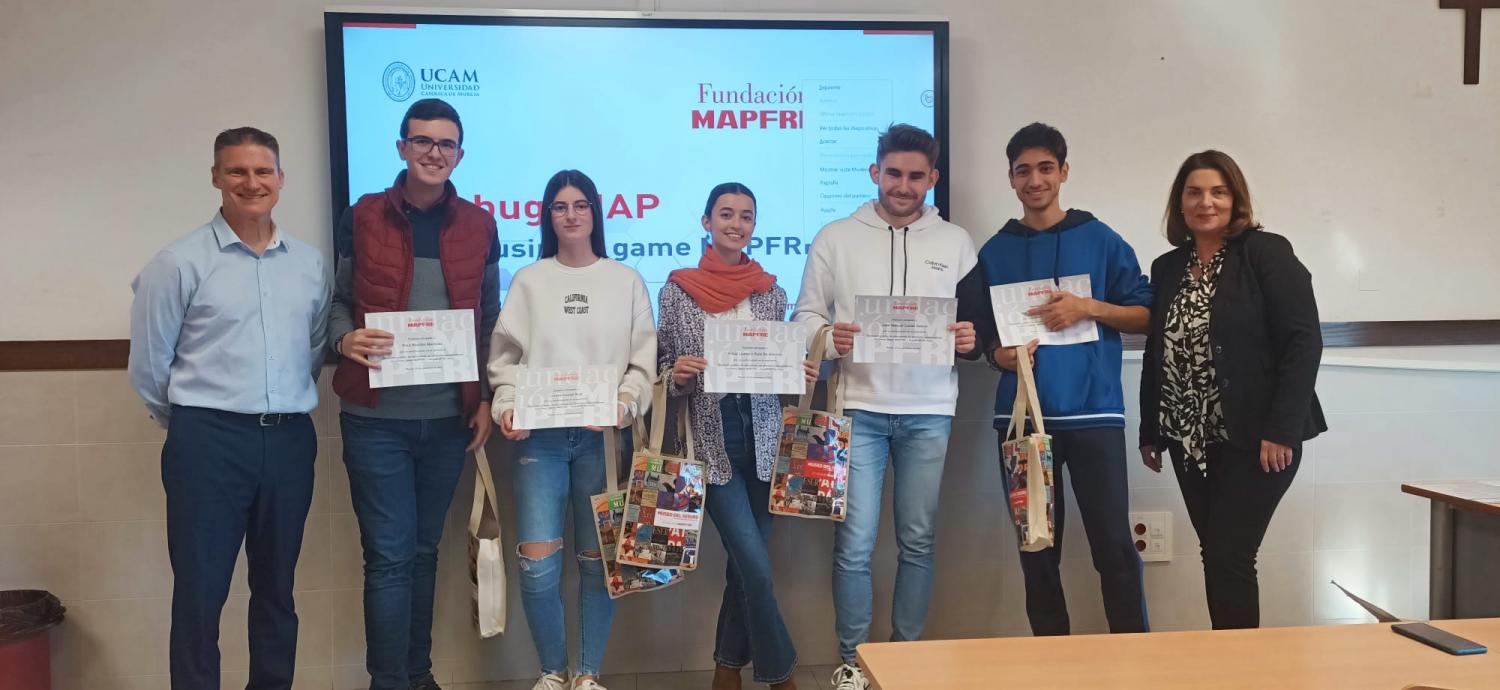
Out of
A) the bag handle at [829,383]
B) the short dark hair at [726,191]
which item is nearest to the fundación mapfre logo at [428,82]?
the short dark hair at [726,191]

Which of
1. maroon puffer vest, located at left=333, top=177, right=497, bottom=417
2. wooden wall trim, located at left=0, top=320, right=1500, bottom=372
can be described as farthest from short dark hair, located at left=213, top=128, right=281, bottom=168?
wooden wall trim, located at left=0, top=320, right=1500, bottom=372

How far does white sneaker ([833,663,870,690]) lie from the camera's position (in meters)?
2.72

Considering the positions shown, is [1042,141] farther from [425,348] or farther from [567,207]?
[425,348]

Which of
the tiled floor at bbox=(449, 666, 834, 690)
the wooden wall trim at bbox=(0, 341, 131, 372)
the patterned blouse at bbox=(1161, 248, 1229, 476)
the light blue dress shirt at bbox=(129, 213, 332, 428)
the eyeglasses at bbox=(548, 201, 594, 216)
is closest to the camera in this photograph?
the light blue dress shirt at bbox=(129, 213, 332, 428)

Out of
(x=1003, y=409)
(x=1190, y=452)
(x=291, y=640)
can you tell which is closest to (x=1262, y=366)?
(x=1190, y=452)

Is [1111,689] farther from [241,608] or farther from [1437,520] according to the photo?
[241,608]

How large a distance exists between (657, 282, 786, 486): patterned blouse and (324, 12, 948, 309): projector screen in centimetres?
42

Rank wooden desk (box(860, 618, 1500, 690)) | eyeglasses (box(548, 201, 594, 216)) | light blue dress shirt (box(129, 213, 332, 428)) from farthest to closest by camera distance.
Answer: eyeglasses (box(548, 201, 594, 216))
light blue dress shirt (box(129, 213, 332, 428))
wooden desk (box(860, 618, 1500, 690))

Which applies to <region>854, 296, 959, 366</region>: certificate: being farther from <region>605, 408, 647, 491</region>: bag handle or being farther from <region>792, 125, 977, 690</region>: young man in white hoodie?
<region>605, 408, 647, 491</region>: bag handle

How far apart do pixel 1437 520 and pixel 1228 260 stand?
0.77 metres

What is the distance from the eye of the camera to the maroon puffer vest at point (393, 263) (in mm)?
2588

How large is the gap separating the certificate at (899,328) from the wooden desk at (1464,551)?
3.93 ft

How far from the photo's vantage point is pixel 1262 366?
246 cm

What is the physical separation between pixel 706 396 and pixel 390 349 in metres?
0.84
